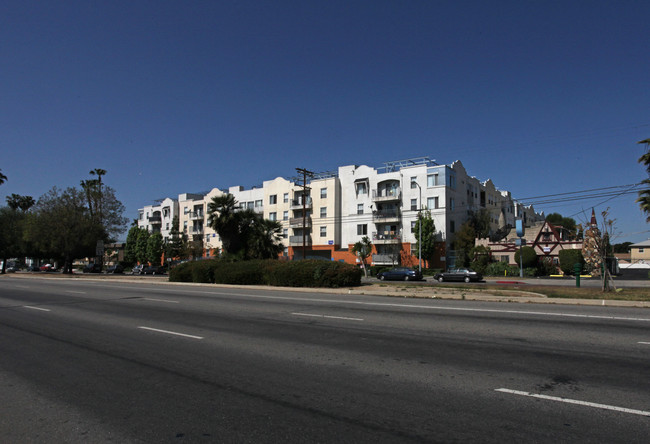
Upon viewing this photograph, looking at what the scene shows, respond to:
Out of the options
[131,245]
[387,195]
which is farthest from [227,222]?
[131,245]

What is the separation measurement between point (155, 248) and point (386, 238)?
45089mm

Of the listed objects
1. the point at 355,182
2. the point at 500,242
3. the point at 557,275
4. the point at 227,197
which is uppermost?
the point at 355,182

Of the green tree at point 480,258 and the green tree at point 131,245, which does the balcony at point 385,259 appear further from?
the green tree at point 131,245

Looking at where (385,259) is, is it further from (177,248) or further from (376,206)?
(177,248)

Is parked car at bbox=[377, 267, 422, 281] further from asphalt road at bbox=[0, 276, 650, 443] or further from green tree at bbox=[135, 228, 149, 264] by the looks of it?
green tree at bbox=[135, 228, 149, 264]

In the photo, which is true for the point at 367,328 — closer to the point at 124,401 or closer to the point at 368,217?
the point at 124,401

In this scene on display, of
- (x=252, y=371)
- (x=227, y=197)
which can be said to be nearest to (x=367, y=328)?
(x=252, y=371)

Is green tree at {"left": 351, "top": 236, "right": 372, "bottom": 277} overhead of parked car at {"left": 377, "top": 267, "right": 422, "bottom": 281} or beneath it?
overhead

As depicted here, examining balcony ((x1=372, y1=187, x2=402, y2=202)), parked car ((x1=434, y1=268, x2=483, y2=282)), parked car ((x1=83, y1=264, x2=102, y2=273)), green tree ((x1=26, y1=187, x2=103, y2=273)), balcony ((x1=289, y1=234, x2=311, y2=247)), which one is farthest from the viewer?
parked car ((x1=83, y1=264, x2=102, y2=273))

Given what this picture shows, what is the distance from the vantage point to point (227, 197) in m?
37.0

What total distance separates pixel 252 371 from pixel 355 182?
5823 centimetres

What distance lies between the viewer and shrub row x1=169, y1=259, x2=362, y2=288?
2564 cm

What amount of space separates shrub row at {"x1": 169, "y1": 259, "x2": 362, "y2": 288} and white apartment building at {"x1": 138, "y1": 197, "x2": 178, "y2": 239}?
2308 inches

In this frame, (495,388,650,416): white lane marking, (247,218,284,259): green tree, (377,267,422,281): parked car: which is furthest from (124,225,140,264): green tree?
(495,388,650,416): white lane marking
